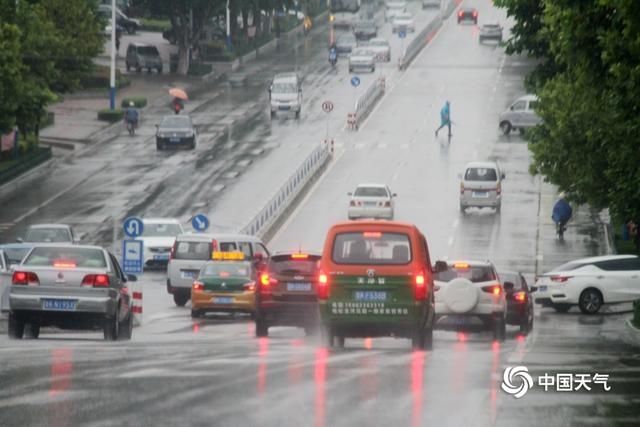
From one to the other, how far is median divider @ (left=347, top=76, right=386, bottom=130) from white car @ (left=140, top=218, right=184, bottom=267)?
30089mm

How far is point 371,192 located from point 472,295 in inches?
1299

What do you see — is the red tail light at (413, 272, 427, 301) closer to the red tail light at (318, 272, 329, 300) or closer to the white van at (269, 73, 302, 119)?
the red tail light at (318, 272, 329, 300)

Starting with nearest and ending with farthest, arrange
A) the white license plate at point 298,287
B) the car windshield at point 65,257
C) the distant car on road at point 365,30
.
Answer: the car windshield at point 65,257 → the white license plate at point 298,287 → the distant car on road at point 365,30

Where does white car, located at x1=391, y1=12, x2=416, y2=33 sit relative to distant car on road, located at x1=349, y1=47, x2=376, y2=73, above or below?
below

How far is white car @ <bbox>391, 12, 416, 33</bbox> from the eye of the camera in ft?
412

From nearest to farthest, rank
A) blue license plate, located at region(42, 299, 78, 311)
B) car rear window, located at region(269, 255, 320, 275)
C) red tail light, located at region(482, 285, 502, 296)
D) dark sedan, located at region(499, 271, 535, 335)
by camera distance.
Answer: blue license plate, located at region(42, 299, 78, 311), car rear window, located at region(269, 255, 320, 275), red tail light, located at region(482, 285, 502, 296), dark sedan, located at region(499, 271, 535, 335)

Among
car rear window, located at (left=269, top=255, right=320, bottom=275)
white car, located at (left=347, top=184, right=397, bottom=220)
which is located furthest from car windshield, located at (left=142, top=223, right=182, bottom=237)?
car rear window, located at (left=269, top=255, right=320, bottom=275)

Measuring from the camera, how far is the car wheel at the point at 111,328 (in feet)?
87.6

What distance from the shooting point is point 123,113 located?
8769 centimetres

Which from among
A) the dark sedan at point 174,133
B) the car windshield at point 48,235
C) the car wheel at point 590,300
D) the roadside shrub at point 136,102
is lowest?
the roadside shrub at point 136,102

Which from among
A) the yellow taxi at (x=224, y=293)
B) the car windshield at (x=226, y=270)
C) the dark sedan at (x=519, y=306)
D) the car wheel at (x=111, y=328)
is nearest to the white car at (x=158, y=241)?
the car windshield at (x=226, y=270)

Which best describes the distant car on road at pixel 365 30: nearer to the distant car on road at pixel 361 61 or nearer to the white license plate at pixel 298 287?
the distant car on road at pixel 361 61

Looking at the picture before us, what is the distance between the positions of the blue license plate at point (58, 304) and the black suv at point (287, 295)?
5894 mm

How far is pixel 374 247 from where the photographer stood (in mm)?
25391
